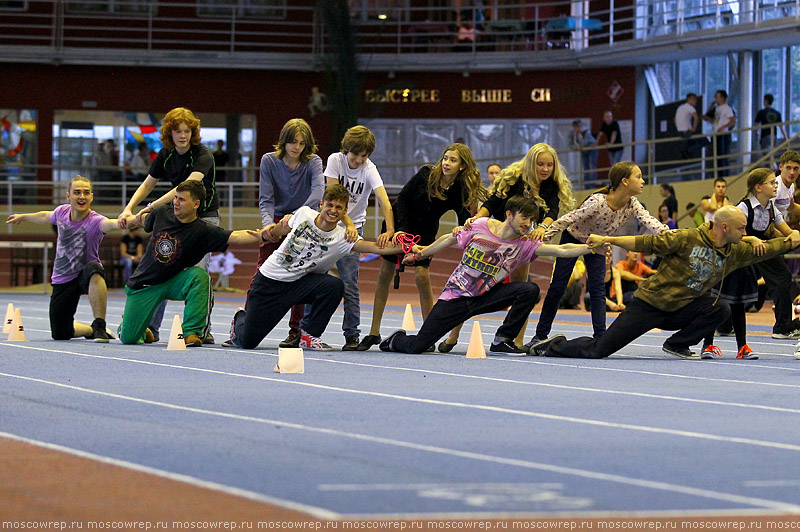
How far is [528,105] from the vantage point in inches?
1318

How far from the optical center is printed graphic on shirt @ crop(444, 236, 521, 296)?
10516 mm

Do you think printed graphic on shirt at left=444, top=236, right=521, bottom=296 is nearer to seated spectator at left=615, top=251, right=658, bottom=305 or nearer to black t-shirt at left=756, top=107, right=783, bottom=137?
seated spectator at left=615, top=251, right=658, bottom=305

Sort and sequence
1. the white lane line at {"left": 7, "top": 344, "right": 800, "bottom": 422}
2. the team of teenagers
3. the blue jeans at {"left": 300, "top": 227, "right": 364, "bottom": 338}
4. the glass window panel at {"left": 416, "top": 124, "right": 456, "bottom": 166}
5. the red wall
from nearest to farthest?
the white lane line at {"left": 7, "top": 344, "right": 800, "bottom": 422} → the team of teenagers → the blue jeans at {"left": 300, "top": 227, "right": 364, "bottom": 338} → the red wall → the glass window panel at {"left": 416, "top": 124, "right": 456, "bottom": 166}

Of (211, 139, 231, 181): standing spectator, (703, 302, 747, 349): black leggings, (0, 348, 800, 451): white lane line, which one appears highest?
(211, 139, 231, 181): standing spectator

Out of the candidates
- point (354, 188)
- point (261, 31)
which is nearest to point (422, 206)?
point (354, 188)

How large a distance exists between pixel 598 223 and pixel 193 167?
11.2ft

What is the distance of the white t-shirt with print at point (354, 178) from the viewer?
1095 cm

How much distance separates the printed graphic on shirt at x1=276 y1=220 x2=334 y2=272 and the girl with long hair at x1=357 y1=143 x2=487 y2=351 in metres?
0.68

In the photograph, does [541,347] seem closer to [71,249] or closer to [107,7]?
[71,249]

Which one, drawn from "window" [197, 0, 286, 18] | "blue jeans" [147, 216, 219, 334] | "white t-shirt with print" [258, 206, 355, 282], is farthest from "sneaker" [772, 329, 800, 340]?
"window" [197, 0, 286, 18]

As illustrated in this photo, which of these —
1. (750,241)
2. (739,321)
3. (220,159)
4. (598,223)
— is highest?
(220,159)

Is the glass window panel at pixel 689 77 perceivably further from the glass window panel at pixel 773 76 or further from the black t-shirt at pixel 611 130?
the black t-shirt at pixel 611 130

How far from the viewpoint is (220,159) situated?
3192 centimetres

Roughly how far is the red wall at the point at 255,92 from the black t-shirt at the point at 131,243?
8228 millimetres
